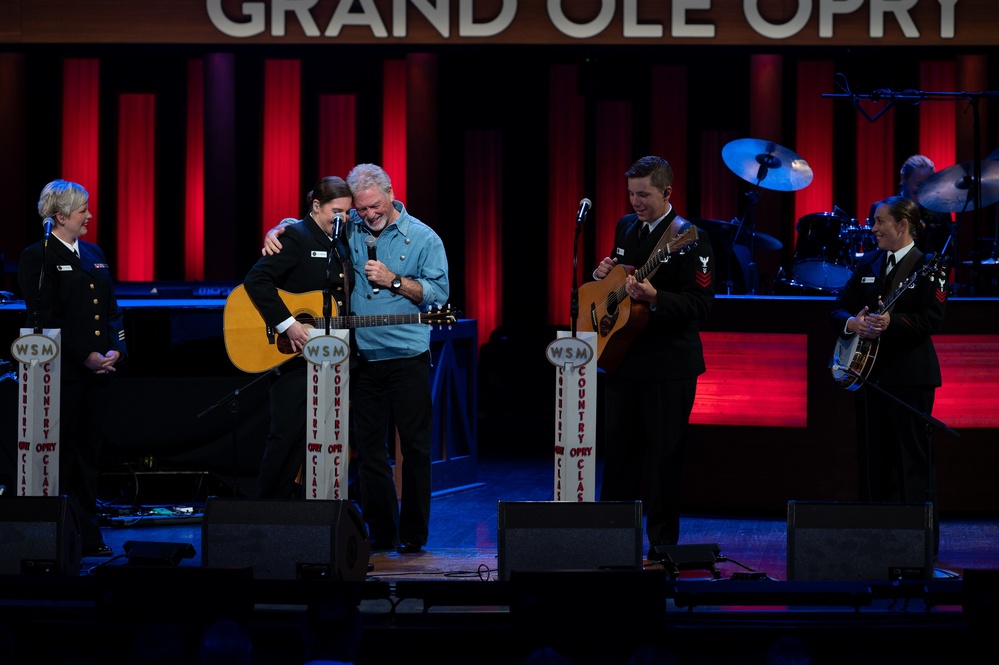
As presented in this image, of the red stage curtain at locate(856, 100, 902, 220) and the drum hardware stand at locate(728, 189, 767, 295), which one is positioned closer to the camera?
the drum hardware stand at locate(728, 189, 767, 295)

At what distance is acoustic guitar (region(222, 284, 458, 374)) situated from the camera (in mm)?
5660

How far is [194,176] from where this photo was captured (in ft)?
40.3

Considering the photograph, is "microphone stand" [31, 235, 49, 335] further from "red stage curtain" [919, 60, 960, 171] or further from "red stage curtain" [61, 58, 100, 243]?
"red stage curtain" [919, 60, 960, 171]

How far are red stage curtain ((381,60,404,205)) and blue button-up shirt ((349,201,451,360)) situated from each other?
6136mm

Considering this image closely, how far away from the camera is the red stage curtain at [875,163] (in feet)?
37.9

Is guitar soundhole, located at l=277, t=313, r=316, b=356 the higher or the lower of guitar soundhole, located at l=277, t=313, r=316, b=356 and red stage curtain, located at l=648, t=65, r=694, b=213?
the lower

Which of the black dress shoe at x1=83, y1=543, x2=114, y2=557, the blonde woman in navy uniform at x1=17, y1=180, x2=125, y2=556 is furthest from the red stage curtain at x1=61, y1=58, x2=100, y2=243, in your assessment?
the black dress shoe at x1=83, y1=543, x2=114, y2=557

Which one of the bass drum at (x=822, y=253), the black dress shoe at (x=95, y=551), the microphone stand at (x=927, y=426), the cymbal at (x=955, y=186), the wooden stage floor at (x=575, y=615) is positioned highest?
the cymbal at (x=955, y=186)

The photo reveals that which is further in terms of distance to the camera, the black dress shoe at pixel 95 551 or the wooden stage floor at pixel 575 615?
the black dress shoe at pixel 95 551

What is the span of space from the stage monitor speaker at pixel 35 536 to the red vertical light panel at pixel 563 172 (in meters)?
7.84

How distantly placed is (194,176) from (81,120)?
3.76 feet

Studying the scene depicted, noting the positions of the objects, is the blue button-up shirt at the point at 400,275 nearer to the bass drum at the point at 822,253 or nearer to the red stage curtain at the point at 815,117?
the bass drum at the point at 822,253

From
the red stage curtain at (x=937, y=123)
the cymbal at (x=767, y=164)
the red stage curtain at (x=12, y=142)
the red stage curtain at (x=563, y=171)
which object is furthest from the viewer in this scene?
the red stage curtain at (x=563, y=171)

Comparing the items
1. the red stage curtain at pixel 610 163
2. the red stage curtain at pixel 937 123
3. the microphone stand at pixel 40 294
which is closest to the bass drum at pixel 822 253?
the red stage curtain at pixel 937 123
